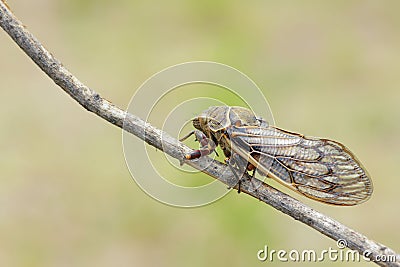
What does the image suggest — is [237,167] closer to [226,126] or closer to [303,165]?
[226,126]

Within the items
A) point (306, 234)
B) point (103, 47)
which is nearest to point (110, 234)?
point (306, 234)

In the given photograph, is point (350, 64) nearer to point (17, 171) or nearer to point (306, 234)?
point (306, 234)

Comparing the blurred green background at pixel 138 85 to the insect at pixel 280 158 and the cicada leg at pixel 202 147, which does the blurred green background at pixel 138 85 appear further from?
the cicada leg at pixel 202 147

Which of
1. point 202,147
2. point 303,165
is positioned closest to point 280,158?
point 303,165

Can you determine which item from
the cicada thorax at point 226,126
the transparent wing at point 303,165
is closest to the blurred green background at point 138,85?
the transparent wing at point 303,165

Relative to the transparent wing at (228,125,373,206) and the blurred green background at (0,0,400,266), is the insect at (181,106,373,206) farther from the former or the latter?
the blurred green background at (0,0,400,266)

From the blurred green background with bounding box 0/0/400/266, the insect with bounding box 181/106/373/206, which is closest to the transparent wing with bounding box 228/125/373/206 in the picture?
the insect with bounding box 181/106/373/206

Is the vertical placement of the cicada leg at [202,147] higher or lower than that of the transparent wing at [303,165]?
lower
